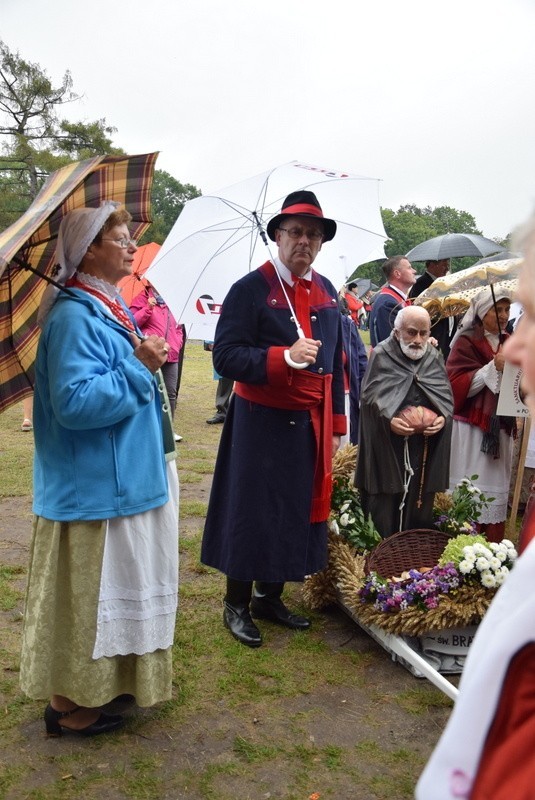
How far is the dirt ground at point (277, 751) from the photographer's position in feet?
8.67

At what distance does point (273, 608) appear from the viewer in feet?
13.2

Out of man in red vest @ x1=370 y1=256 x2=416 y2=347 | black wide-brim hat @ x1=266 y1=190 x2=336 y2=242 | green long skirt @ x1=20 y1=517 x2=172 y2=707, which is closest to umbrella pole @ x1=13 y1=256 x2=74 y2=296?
green long skirt @ x1=20 y1=517 x2=172 y2=707

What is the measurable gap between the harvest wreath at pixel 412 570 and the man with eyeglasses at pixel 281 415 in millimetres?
285

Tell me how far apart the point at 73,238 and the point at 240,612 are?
2.18 metres

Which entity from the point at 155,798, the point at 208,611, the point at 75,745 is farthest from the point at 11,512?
the point at 155,798

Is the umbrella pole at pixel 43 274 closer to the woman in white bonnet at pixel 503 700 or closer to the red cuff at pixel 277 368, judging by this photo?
the red cuff at pixel 277 368

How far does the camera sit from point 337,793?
264cm

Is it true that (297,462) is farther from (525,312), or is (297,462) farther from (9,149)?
(9,149)

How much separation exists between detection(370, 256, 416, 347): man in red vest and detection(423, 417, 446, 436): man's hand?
8.24 ft

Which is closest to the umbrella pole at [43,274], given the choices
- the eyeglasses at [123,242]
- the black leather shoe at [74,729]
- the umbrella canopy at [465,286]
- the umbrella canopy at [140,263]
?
the eyeglasses at [123,242]

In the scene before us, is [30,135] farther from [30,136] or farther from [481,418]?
[481,418]

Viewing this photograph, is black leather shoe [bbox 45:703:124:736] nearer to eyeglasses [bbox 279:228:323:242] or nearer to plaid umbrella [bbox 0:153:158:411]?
plaid umbrella [bbox 0:153:158:411]

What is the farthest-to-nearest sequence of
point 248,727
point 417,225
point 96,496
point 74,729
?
point 417,225, point 248,727, point 74,729, point 96,496

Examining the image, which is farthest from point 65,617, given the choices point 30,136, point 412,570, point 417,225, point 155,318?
point 417,225
